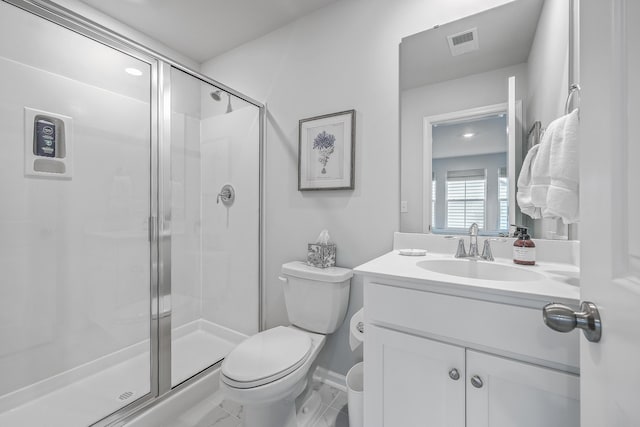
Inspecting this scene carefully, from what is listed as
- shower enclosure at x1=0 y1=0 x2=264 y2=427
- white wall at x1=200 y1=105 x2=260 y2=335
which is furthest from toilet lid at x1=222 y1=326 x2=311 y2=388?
white wall at x1=200 y1=105 x2=260 y2=335

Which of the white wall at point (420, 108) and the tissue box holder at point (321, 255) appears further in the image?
the tissue box holder at point (321, 255)

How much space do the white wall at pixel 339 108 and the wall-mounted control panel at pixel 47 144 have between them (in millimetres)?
1124

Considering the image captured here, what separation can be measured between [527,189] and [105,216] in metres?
2.22

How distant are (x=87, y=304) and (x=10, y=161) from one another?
2.86 ft

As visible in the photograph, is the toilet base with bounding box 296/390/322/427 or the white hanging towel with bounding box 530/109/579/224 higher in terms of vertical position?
the white hanging towel with bounding box 530/109/579/224

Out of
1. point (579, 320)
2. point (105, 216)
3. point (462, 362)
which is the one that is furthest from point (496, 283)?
point (105, 216)

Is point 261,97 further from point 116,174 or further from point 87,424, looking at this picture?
point 87,424

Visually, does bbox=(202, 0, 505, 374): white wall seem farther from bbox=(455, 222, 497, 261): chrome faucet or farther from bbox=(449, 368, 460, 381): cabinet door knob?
bbox=(449, 368, 460, 381): cabinet door knob

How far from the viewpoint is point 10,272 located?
138 centimetres

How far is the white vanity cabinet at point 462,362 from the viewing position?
70cm

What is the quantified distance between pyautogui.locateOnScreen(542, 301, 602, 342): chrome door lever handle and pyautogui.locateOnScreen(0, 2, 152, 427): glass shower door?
1.68 meters

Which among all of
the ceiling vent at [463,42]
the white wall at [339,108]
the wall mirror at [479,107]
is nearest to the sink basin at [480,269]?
the wall mirror at [479,107]

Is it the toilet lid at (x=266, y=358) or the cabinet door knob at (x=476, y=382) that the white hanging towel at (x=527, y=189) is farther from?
the toilet lid at (x=266, y=358)

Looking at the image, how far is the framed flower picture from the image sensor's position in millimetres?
1569
